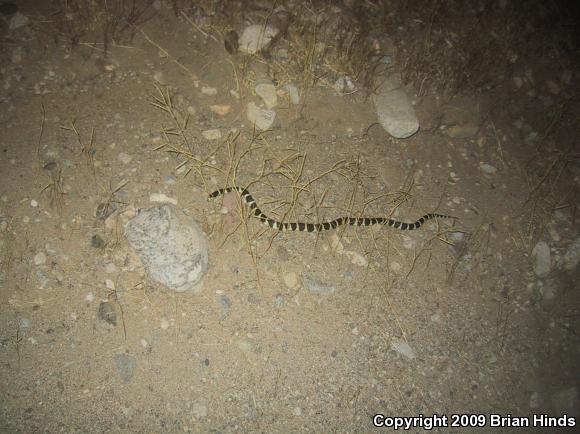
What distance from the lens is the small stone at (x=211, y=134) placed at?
15.5 ft

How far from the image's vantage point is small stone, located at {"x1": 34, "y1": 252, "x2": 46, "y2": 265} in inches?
142

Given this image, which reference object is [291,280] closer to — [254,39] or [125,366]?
[125,366]

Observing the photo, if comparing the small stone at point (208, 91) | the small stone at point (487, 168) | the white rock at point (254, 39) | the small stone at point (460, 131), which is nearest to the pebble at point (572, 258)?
the small stone at point (487, 168)

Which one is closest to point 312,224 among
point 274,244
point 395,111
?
point 274,244

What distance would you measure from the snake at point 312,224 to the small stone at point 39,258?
5.83 ft

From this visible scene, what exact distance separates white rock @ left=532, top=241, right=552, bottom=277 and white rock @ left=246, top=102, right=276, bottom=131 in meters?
3.77

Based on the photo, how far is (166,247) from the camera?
3467 millimetres

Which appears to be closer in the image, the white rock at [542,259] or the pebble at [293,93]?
the white rock at [542,259]

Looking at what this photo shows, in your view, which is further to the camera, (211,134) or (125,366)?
(211,134)

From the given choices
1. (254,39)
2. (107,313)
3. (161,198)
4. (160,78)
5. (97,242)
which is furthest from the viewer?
(254,39)

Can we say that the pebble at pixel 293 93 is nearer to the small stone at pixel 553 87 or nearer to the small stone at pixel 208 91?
the small stone at pixel 208 91

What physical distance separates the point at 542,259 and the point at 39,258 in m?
5.67

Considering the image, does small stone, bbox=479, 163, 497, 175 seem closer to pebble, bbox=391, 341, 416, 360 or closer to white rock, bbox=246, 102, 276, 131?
pebble, bbox=391, 341, 416, 360

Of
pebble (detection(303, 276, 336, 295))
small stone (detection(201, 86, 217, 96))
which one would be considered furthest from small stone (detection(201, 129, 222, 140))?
pebble (detection(303, 276, 336, 295))
